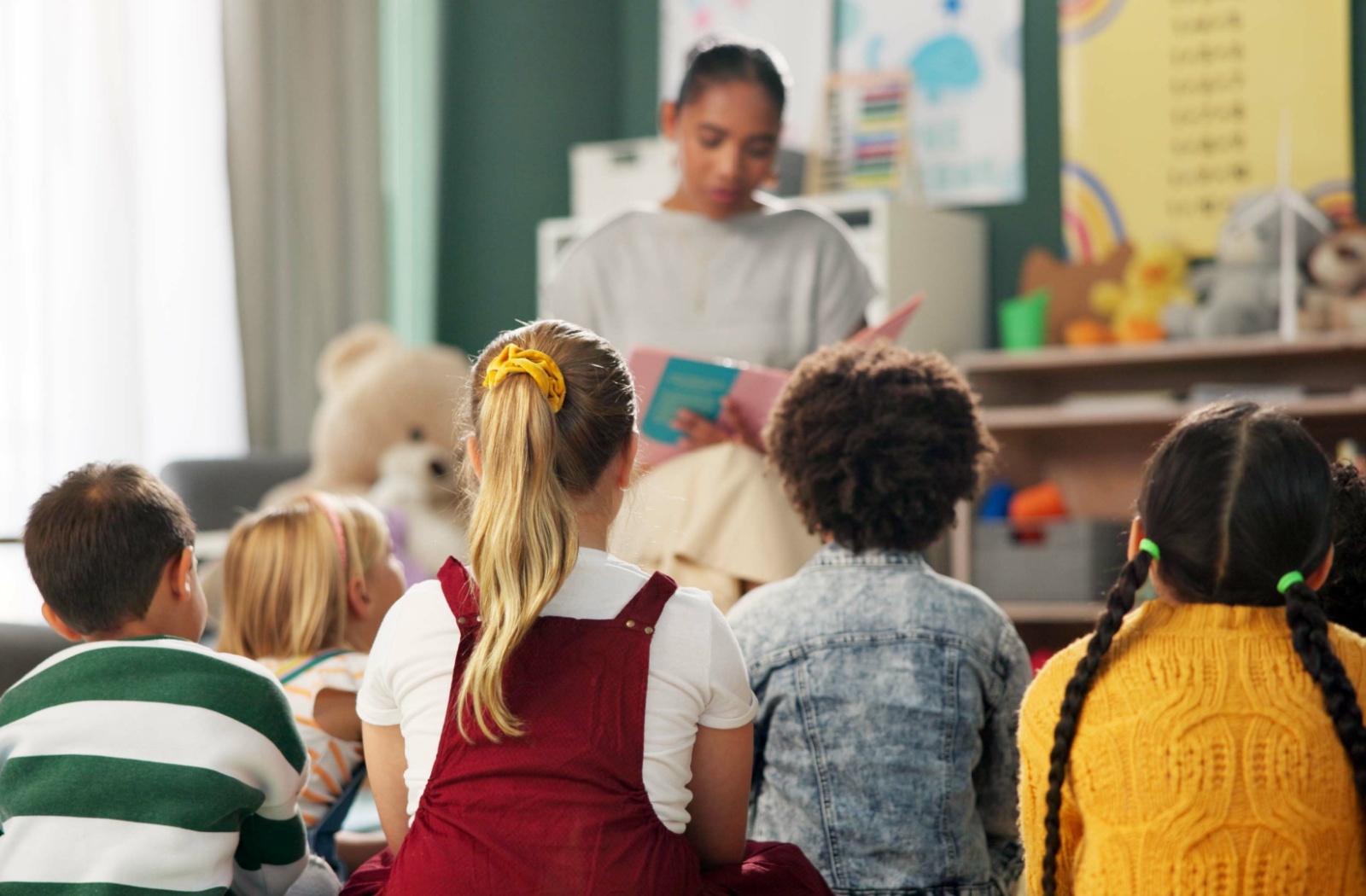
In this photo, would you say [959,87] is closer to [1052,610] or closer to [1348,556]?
[1052,610]

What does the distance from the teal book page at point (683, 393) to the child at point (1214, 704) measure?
70 centimetres

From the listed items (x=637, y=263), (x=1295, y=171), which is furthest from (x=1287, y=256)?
(x=637, y=263)

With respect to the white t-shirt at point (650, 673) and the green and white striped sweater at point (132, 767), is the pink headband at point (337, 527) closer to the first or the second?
the green and white striped sweater at point (132, 767)

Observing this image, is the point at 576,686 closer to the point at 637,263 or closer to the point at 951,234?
the point at 637,263

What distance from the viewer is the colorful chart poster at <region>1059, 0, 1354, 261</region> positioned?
3568 mm

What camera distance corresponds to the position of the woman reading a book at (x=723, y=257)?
200cm

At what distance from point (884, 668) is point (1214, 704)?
356mm

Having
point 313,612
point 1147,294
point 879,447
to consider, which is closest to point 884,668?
point 879,447

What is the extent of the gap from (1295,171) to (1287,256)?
42 cm

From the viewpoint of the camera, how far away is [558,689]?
1.06m

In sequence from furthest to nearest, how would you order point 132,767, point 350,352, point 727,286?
point 350,352 < point 727,286 < point 132,767

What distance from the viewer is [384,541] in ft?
5.64

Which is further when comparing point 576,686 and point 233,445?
point 233,445

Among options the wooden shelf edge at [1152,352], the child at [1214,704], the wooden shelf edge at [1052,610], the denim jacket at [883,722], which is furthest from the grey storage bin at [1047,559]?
the child at [1214,704]
